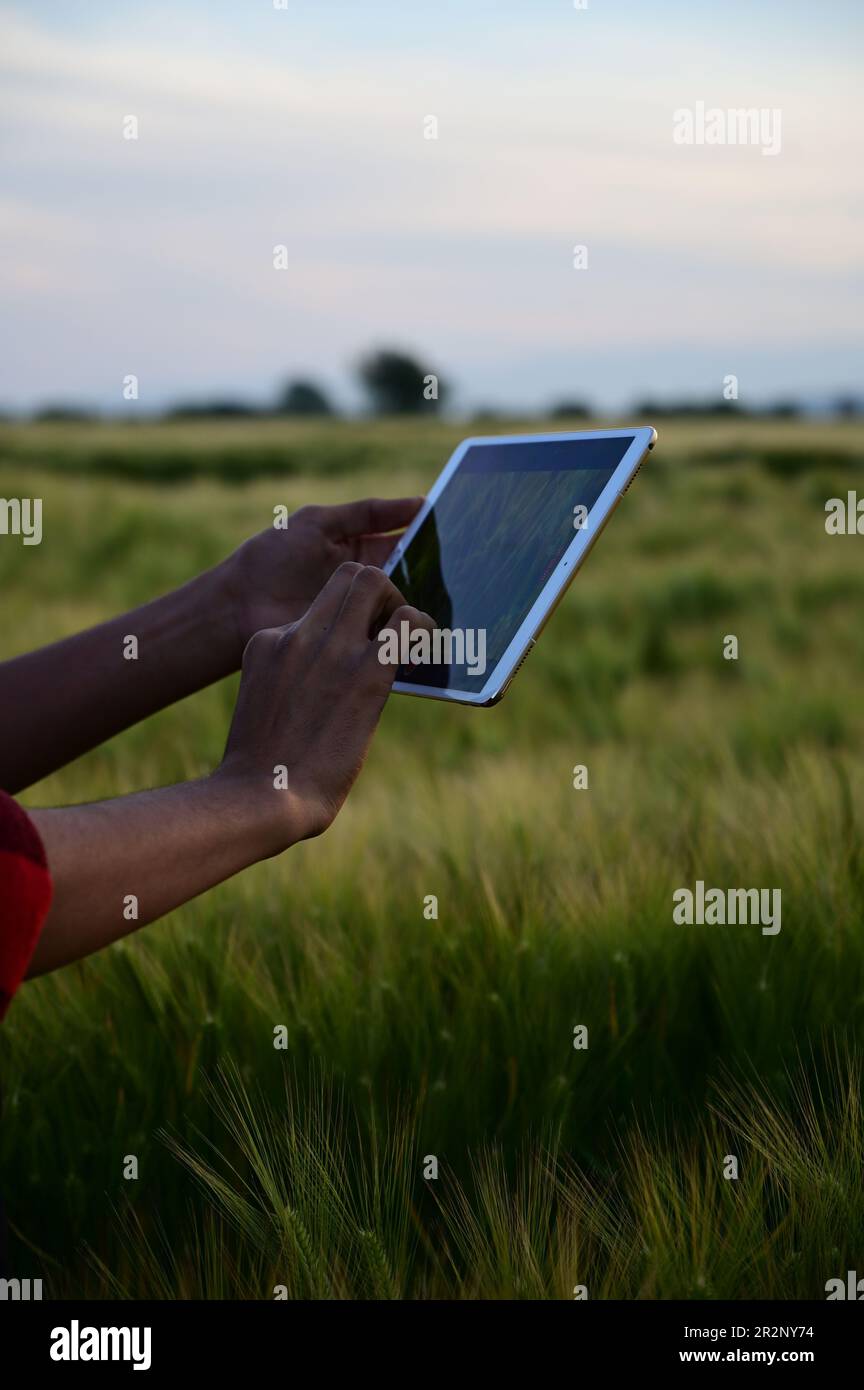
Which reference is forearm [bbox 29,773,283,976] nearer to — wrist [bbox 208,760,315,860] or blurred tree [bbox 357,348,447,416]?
wrist [bbox 208,760,315,860]

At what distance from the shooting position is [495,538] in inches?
59.1

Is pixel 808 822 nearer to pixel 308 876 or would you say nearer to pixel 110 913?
pixel 308 876

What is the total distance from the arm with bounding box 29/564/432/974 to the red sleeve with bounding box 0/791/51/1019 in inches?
1.2

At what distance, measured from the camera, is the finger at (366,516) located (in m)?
1.77

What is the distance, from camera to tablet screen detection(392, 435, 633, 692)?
138 centimetres

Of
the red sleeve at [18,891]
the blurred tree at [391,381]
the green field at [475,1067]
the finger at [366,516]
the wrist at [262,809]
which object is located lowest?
the green field at [475,1067]

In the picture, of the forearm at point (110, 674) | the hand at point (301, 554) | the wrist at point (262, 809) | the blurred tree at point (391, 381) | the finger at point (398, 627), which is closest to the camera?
the wrist at point (262, 809)

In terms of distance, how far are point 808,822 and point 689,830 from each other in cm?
26

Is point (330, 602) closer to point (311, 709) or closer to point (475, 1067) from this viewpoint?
point (311, 709)

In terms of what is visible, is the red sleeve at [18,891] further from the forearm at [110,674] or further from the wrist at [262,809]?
the forearm at [110,674]

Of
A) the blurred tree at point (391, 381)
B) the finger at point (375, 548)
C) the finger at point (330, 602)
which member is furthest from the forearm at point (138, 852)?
the blurred tree at point (391, 381)

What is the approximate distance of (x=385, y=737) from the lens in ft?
16.6

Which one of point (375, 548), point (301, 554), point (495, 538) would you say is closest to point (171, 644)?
point (301, 554)
